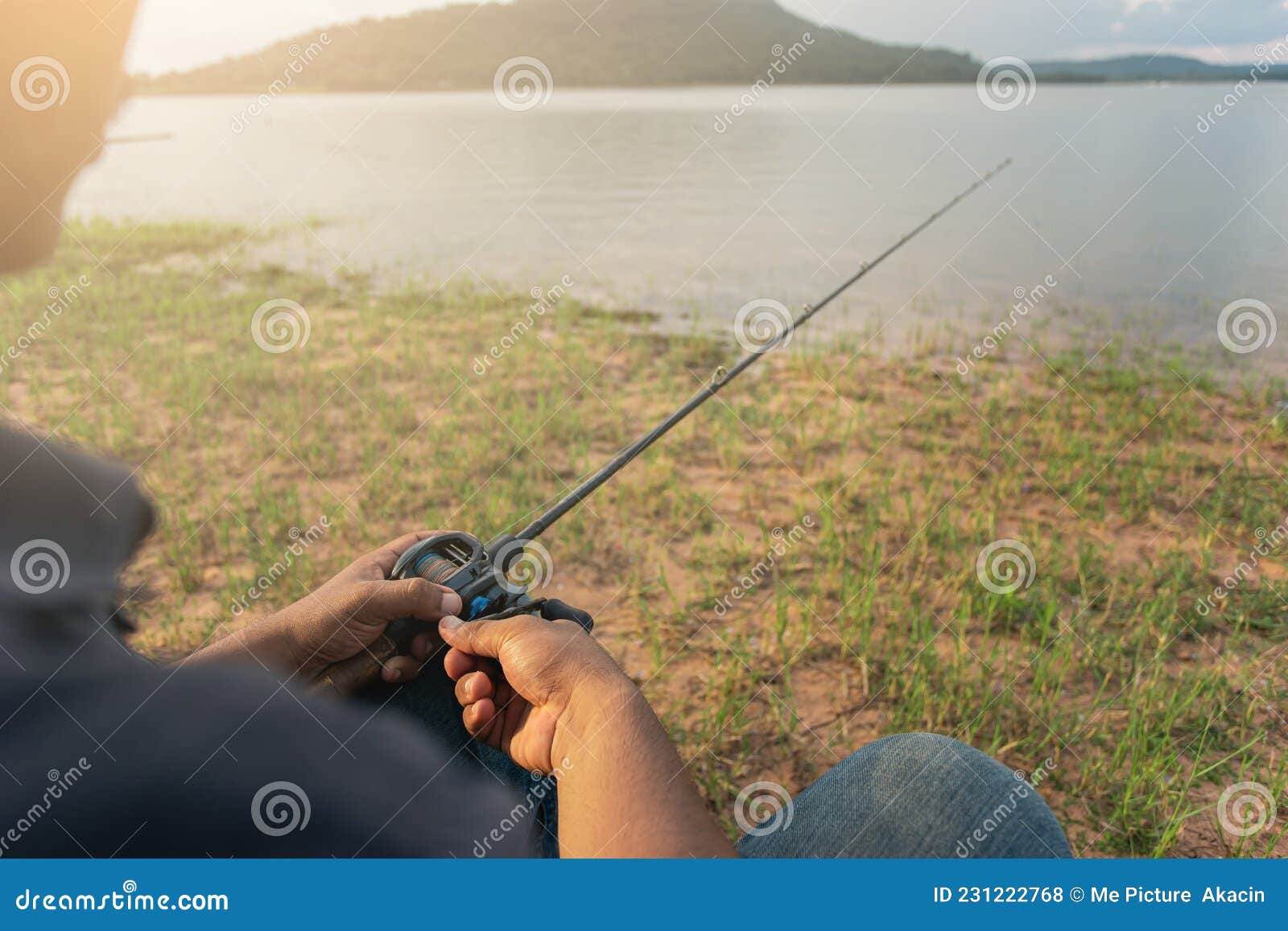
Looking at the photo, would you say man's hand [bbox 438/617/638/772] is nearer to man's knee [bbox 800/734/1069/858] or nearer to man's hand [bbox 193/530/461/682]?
man's hand [bbox 193/530/461/682]

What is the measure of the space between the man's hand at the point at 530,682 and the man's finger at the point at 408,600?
67 mm

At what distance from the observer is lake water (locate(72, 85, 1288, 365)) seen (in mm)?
9086

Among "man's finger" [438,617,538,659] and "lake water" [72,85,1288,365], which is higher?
"lake water" [72,85,1288,365]

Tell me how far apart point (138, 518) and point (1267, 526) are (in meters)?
4.34

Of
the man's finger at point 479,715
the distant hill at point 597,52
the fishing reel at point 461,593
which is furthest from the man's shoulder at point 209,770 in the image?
the distant hill at point 597,52

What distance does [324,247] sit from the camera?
12.1 metres

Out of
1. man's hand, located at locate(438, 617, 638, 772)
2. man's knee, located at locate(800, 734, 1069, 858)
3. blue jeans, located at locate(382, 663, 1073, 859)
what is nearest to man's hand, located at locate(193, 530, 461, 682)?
man's hand, located at locate(438, 617, 638, 772)

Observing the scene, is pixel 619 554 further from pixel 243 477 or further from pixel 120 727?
pixel 120 727

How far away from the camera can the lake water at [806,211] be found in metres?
9.09

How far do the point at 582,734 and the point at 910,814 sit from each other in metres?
0.56

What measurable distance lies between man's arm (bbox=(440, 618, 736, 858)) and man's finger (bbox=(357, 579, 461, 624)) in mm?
84

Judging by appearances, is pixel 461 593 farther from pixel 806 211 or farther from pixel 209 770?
pixel 806 211

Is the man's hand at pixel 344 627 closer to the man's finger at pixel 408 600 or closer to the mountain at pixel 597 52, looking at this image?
the man's finger at pixel 408 600

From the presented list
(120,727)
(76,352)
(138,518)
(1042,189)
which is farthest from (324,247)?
(1042,189)
